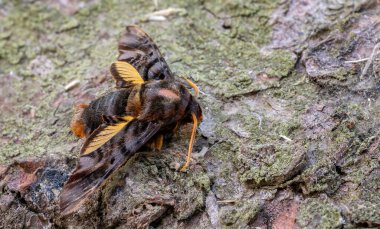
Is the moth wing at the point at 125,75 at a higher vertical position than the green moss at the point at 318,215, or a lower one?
higher

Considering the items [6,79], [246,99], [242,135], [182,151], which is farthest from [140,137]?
[6,79]

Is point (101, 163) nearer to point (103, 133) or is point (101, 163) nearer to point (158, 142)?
point (103, 133)

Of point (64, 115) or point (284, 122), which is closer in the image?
point (284, 122)

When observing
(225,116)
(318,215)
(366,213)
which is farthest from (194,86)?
(366,213)

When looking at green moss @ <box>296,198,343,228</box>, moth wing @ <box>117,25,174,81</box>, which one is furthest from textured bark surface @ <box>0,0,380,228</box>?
moth wing @ <box>117,25,174,81</box>

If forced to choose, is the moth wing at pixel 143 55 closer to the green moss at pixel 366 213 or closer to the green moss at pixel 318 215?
the green moss at pixel 318 215

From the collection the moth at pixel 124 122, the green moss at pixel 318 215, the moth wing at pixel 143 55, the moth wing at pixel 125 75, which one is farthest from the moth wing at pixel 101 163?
the green moss at pixel 318 215

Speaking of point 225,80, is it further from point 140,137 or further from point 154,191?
point 154,191
